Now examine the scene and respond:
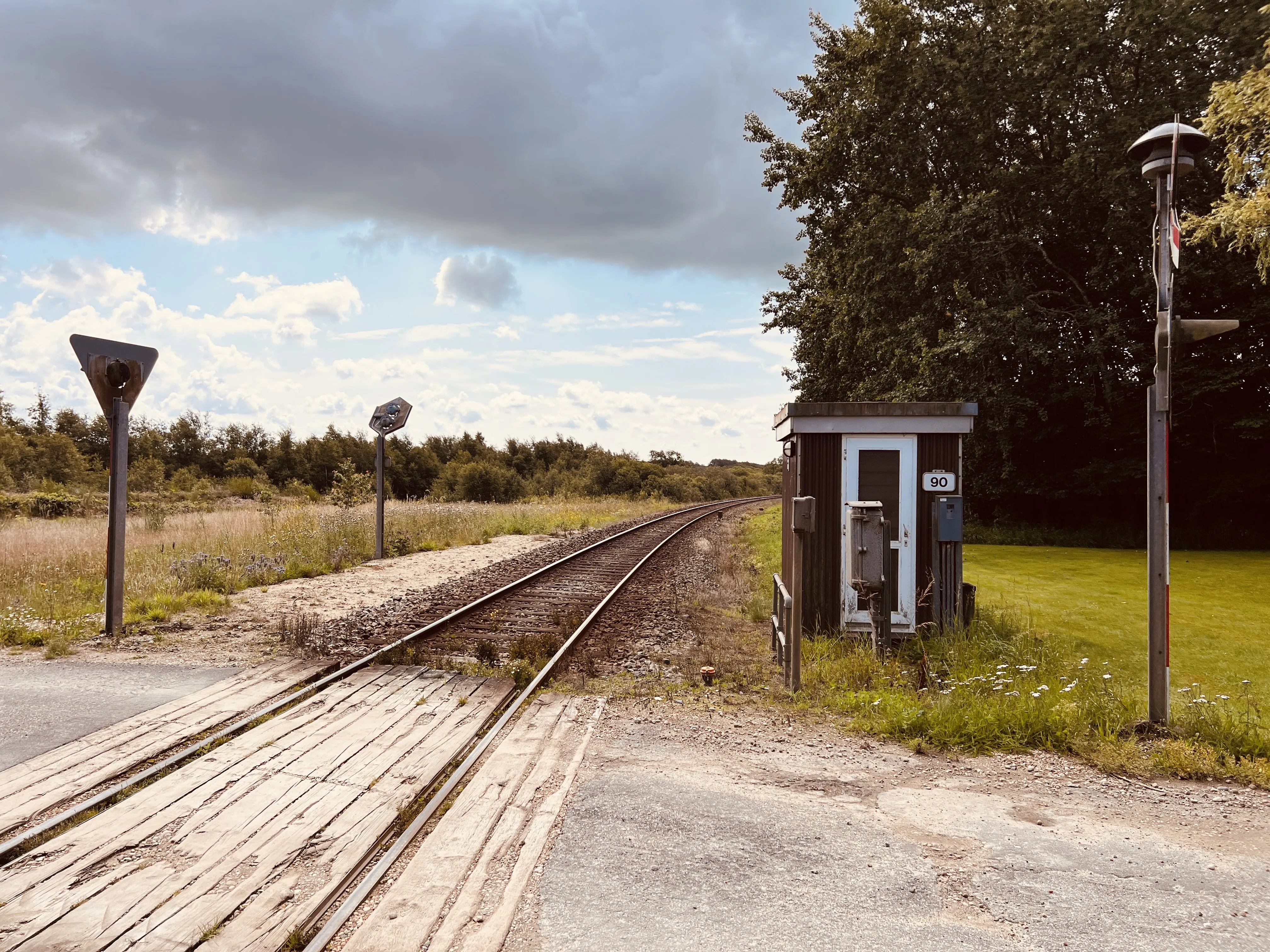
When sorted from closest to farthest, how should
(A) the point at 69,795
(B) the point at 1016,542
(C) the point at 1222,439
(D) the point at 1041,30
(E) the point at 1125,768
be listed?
(A) the point at 69,795 → (E) the point at 1125,768 → (D) the point at 1041,30 → (C) the point at 1222,439 → (B) the point at 1016,542

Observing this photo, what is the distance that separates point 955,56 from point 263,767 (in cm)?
2175

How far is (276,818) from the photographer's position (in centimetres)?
392

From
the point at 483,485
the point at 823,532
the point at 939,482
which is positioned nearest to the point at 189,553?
the point at 823,532

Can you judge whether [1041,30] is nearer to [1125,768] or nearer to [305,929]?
[1125,768]

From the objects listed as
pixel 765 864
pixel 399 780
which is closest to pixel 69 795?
pixel 399 780

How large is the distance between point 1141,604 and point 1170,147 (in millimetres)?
7518

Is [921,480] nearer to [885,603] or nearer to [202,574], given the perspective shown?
[885,603]

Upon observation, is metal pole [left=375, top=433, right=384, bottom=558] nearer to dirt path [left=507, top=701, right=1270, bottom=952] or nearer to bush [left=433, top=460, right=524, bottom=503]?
dirt path [left=507, top=701, right=1270, bottom=952]

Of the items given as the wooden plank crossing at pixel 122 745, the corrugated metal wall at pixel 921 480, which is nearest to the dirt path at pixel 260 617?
the wooden plank crossing at pixel 122 745

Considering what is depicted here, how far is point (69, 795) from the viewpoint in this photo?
4.16 m

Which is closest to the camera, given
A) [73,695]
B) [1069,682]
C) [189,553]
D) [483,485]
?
[73,695]

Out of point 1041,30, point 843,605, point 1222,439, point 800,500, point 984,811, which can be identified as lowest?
point 984,811

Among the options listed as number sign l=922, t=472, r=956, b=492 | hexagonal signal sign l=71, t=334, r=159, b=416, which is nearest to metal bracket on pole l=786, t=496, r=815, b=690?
number sign l=922, t=472, r=956, b=492

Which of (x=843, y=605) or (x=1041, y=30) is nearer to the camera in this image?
(x=843, y=605)
